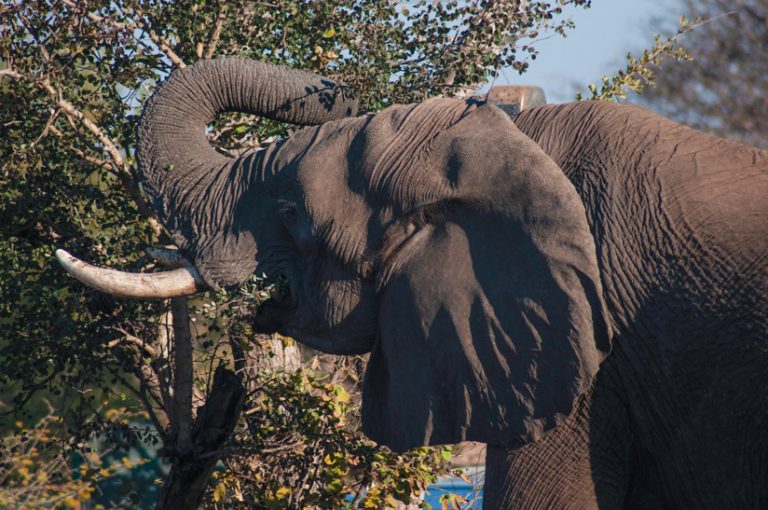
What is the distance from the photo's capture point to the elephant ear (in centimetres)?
258

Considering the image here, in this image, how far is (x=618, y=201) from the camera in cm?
268

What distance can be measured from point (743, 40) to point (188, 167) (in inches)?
→ 427

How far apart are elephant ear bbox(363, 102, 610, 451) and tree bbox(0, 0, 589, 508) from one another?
2.22m

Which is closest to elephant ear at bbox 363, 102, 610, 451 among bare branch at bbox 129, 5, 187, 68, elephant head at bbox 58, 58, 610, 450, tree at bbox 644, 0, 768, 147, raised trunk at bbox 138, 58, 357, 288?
elephant head at bbox 58, 58, 610, 450

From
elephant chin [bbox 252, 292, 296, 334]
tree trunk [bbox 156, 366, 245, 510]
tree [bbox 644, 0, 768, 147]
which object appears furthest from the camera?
tree [bbox 644, 0, 768, 147]

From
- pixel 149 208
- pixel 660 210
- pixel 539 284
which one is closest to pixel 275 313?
A: pixel 539 284

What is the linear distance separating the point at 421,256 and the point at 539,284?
0.33 m

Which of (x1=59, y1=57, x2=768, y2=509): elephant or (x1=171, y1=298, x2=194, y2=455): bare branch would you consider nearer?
(x1=59, y1=57, x2=768, y2=509): elephant

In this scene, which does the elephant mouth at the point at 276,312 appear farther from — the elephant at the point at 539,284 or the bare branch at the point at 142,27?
the bare branch at the point at 142,27

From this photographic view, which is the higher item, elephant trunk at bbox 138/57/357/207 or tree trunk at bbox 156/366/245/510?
elephant trunk at bbox 138/57/357/207

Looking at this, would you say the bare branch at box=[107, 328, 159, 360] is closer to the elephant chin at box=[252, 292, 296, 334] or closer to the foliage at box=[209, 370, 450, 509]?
the foliage at box=[209, 370, 450, 509]

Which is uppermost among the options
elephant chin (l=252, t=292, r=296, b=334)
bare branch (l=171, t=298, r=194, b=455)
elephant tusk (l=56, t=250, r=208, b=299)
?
elephant tusk (l=56, t=250, r=208, b=299)

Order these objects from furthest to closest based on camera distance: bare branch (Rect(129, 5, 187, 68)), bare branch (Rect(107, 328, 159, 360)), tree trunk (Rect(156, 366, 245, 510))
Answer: bare branch (Rect(107, 328, 159, 360)) → tree trunk (Rect(156, 366, 245, 510)) → bare branch (Rect(129, 5, 187, 68))

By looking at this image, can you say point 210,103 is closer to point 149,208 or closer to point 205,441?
point 149,208
